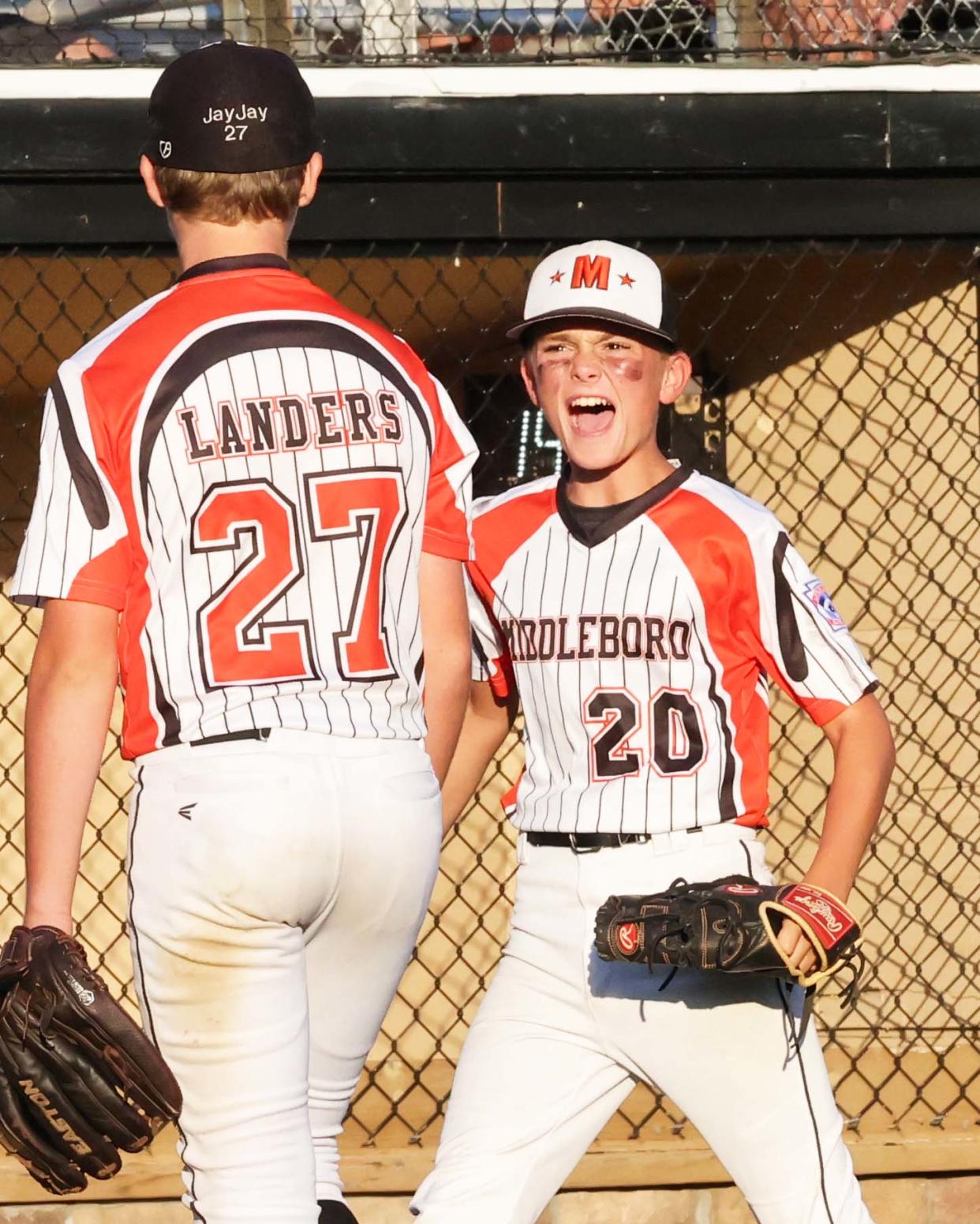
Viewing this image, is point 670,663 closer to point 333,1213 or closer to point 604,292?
point 604,292

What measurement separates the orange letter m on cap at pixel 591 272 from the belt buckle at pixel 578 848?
98 cm

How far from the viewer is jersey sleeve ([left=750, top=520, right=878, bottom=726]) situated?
114 inches

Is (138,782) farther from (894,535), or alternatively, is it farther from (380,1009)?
(894,535)

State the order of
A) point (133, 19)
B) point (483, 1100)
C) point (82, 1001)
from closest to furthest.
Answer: point (82, 1001)
point (483, 1100)
point (133, 19)

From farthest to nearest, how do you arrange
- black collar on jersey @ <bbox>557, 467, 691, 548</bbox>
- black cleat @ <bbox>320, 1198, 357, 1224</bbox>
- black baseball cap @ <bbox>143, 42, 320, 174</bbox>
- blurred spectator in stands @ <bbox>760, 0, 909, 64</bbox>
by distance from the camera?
blurred spectator in stands @ <bbox>760, 0, 909, 64</bbox>, black collar on jersey @ <bbox>557, 467, 691, 548</bbox>, black cleat @ <bbox>320, 1198, 357, 1224</bbox>, black baseball cap @ <bbox>143, 42, 320, 174</bbox>

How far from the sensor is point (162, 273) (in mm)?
5785

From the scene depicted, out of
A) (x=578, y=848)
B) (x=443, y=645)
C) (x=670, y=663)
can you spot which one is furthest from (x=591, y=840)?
(x=443, y=645)

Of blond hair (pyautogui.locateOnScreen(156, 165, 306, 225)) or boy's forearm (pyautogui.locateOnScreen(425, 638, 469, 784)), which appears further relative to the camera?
boy's forearm (pyautogui.locateOnScreen(425, 638, 469, 784))

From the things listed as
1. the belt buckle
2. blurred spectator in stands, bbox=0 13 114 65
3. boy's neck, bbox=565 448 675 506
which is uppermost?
blurred spectator in stands, bbox=0 13 114 65

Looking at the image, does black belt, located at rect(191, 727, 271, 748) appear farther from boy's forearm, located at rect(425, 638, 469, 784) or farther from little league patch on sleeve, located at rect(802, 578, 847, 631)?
little league patch on sleeve, located at rect(802, 578, 847, 631)

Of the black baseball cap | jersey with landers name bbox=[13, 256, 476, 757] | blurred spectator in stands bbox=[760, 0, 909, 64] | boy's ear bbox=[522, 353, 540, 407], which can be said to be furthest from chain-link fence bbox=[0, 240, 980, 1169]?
jersey with landers name bbox=[13, 256, 476, 757]

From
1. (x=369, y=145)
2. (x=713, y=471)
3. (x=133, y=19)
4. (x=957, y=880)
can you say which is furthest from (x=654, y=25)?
(x=957, y=880)

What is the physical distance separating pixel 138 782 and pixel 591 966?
0.94 meters

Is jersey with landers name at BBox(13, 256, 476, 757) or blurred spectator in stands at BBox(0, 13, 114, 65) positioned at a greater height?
blurred spectator in stands at BBox(0, 13, 114, 65)
